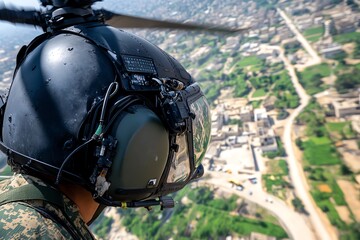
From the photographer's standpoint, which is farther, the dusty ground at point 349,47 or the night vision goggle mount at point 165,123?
the dusty ground at point 349,47

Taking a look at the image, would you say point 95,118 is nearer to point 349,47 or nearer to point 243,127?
point 243,127

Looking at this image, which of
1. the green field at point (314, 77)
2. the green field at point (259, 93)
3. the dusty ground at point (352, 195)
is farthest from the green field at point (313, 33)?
the dusty ground at point (352, 195)

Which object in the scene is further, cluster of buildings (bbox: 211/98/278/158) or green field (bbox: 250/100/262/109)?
green field (bbox: 250/100/262/109)

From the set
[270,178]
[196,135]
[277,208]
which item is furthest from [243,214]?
[196,135]

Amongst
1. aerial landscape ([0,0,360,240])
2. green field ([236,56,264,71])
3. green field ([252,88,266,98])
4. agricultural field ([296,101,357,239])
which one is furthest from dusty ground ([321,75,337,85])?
green field ([236,56,264,71])

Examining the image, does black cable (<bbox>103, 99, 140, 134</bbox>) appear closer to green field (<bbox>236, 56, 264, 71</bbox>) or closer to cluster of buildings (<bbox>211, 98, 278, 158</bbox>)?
cluster of buildings (<bbox>211, 98, 278, 158</bbox>)

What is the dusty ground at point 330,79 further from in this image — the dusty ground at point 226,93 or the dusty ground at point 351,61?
the dusty ground at point 226,93

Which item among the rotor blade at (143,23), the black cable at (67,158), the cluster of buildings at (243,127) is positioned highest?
the rotor blade at (143,23)
